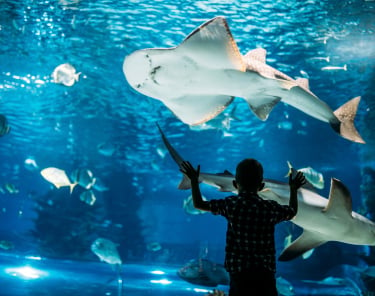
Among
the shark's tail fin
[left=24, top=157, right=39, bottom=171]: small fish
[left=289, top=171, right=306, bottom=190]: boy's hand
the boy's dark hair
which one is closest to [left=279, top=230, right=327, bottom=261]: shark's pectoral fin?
the shark's tail fin

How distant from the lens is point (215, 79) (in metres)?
2.90

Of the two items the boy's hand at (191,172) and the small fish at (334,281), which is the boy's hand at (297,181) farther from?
the small fish at (334,281)

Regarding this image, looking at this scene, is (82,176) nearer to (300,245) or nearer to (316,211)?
(300,245)

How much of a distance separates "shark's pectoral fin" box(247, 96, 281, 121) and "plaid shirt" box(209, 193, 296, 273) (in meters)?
1.27

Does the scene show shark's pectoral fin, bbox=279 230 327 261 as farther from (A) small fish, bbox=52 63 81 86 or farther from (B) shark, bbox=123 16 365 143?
(A) small fish, bbox=52 63 81 86

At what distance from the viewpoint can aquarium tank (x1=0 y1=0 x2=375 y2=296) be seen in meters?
2.88

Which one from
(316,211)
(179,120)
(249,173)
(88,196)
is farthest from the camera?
(179,120)

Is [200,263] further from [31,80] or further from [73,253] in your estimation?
[73,253]

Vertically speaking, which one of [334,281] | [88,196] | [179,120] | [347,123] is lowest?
[334,281]

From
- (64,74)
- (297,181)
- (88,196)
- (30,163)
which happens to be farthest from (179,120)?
(297,181)

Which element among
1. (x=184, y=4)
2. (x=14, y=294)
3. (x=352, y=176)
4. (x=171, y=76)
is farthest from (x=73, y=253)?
(x=352, y=176)

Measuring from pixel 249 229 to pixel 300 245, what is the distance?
144 centimetres

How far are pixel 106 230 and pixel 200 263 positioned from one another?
32.8 feet

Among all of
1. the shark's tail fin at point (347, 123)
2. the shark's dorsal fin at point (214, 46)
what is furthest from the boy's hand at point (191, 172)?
the shark's tail fin at point (347, 123)
